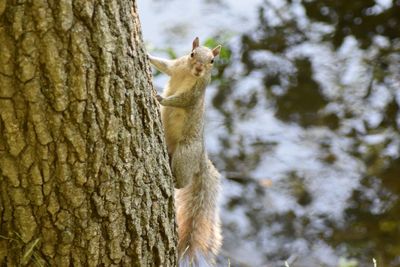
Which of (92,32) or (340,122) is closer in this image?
(92,32)

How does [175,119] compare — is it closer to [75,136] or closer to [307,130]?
[75,136]

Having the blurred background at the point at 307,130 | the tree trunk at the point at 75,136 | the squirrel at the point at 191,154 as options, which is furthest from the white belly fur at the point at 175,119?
the blurred background at the point at 307,130

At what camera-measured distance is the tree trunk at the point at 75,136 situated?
1791mm

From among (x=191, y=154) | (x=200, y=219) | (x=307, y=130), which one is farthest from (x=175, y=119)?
(x=307, y=130)

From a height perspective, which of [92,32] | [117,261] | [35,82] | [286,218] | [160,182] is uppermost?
[92,32]

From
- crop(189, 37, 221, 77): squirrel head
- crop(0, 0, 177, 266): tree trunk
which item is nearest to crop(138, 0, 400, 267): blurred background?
crop(189, 37, 221, 77): squirrel head

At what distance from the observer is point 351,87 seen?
586 cm

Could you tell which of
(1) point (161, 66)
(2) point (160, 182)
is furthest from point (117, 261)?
(1) point (161, 66)

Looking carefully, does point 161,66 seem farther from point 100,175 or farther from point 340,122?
point 340,122

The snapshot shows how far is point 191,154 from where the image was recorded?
115 inches

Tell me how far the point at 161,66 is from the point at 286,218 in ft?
8.51

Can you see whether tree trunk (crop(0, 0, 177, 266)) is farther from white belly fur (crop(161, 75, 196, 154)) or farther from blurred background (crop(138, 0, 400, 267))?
blurred background (crop(138, 0, 400, 267))

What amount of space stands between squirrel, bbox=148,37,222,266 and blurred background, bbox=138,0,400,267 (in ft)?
5.79

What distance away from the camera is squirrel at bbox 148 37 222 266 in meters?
2.88
